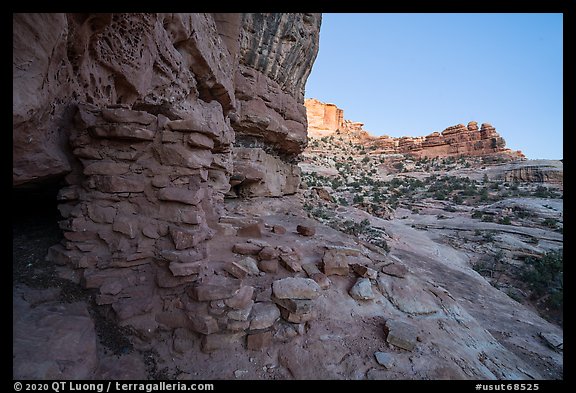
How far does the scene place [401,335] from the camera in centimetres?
273

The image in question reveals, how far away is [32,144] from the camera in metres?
2.22

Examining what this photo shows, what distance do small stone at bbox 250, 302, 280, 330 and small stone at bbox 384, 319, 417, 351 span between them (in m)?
1.18

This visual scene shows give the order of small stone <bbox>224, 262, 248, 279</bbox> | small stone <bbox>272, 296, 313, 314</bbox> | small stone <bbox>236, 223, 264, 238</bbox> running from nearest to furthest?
small stone <bbox>272, 296, 313, 314</bbox>, small stone <bbox>224, 262, 248, 279</bbox>, small stone <bbox>236, 223, 264, 238</bbox>

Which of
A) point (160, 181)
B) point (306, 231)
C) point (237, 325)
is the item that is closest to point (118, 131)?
point (160, 181)

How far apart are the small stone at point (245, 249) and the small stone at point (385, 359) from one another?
190cm

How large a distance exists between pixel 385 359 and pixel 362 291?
976 mm

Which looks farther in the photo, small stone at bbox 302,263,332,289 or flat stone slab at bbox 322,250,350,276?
flat stone slab at bbox 322,250,350,276

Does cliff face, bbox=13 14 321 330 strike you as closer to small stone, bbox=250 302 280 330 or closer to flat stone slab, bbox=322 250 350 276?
small stone, bbox=250 302 280 330

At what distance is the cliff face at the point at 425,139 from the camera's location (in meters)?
33.1

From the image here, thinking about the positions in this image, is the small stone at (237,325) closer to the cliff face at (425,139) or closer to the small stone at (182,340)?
the small stone at (182,340)

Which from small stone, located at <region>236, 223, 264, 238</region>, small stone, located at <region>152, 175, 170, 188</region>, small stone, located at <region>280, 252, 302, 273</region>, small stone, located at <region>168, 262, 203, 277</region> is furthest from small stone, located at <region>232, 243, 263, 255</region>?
small stone, located at <region>152, 175, 170, 188</region>

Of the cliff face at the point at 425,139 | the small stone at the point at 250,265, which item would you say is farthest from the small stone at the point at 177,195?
the cliff face at the point at 425,139

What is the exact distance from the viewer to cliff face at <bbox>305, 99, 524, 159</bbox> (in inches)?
1304
